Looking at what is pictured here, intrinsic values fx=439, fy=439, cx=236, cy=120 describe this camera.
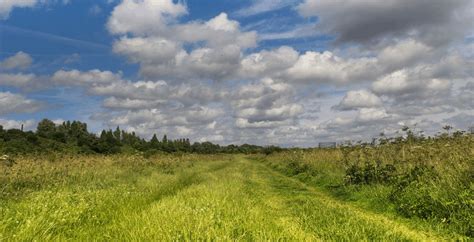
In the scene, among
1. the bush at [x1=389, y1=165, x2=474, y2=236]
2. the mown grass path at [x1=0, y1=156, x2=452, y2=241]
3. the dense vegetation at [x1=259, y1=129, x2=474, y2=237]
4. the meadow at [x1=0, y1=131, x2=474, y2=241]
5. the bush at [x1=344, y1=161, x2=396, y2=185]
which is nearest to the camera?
the mown grass path at [x1=0, y1=156, x2=452, y2=241]

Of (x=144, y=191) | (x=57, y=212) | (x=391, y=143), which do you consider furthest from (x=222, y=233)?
(x=391, y=143)

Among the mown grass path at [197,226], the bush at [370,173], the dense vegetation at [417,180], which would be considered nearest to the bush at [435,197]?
the dense vegetation at [417,180]

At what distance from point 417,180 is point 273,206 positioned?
15.7 ft

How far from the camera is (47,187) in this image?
44.9ft

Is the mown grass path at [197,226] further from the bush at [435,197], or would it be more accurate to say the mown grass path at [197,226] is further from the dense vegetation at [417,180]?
the dense vegetation at [417,180]

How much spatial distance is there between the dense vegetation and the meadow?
1.4 inches

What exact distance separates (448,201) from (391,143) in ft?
28.3

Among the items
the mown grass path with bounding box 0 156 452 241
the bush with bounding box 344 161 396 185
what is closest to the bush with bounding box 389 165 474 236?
the mown grass path with bounding box 0 156 452 241

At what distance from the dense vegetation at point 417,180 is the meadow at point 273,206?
0.04 meters

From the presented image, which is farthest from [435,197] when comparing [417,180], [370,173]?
[370,173]

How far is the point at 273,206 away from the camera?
452 inches

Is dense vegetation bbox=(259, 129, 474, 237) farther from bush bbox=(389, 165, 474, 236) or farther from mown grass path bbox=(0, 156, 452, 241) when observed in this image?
mown grass path bbox=(0, 156, 452, 241)

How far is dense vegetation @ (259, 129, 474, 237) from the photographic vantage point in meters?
10.1

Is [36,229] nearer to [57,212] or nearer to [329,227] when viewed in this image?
[57,212]
